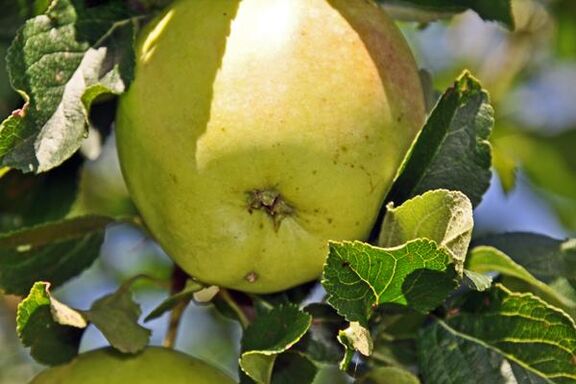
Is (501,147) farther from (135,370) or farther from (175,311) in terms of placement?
(135,370)

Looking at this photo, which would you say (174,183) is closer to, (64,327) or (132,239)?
(64,327)

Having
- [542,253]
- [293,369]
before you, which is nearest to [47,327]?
[293,369]

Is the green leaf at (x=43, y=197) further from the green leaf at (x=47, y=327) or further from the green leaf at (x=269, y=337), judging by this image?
the green leaf at (x=269, y=337)

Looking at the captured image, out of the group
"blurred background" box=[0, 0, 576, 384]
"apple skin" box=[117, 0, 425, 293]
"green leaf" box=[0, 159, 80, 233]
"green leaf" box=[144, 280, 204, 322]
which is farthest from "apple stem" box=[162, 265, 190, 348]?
"blurred background" box=[0, 0, 576, 384]

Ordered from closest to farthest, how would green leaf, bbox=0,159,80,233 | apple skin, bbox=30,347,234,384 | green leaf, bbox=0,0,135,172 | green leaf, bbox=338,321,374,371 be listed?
green leaf, bbox=338,321,374,371, green leaf, bbox=0,0,135,172, apple skin, bbox=30,347,234,384, green leaf, bbox=0,159,80,233

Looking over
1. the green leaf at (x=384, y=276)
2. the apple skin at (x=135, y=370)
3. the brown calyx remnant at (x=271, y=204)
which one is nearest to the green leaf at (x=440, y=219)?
the green leaf at (x=384, y=276)

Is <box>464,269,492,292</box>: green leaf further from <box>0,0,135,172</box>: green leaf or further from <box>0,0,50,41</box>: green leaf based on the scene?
<box>0,0,50,41</box>: green leaf

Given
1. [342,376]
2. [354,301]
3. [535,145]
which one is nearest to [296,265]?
[354,301]
